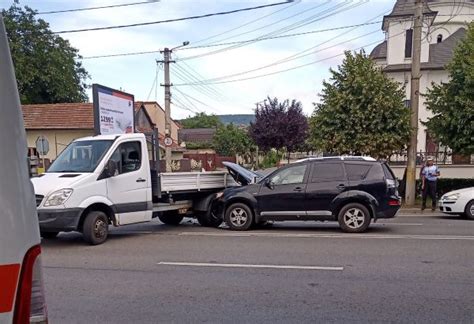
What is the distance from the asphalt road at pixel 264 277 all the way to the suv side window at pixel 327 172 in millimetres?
1307

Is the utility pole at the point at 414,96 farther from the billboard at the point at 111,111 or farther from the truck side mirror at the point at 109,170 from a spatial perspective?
the billboard at the point at 111,111

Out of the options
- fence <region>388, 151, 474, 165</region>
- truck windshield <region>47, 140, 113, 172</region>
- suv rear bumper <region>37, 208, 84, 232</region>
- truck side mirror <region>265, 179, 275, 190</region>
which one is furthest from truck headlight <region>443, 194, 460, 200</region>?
suv rear bumper <region>37, 208, 84, 232</region>

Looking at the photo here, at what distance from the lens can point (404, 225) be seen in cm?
1196

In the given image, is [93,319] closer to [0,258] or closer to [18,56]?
[0,258]

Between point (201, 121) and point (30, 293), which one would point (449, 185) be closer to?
point (30, 293)

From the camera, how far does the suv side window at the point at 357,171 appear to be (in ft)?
35.2

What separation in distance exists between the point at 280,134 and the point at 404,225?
31.3 m

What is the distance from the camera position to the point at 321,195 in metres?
10.7

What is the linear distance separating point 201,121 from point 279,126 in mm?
91189

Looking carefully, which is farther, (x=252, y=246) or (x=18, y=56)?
(x=18, y=56)

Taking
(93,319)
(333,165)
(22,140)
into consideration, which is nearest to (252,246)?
(333,165)

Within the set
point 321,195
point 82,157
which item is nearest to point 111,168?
point 82,157

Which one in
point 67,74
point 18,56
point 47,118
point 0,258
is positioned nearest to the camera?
point 0,258

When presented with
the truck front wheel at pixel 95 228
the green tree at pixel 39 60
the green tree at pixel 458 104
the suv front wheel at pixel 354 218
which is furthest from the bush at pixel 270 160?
the truck front wheel at pixel 95 228
